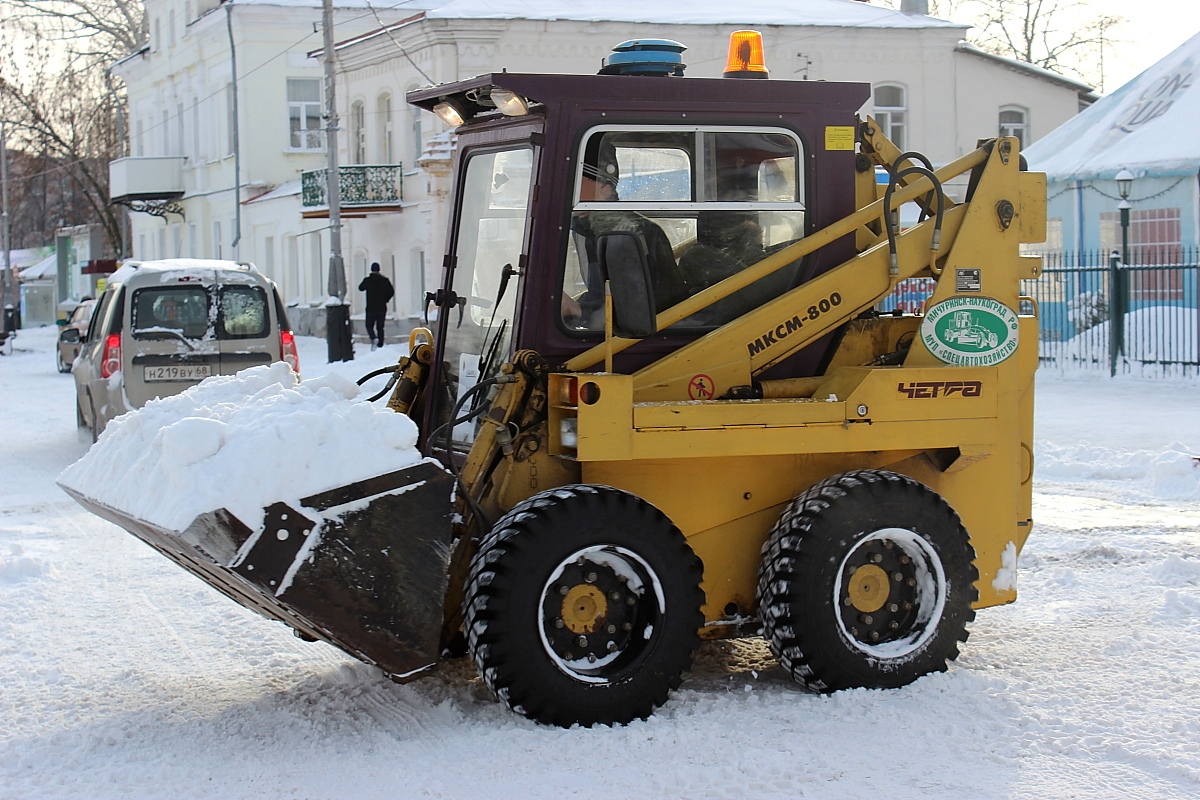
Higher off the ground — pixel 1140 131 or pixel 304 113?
pixel 304 113

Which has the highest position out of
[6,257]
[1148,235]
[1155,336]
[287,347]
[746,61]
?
[6,257]

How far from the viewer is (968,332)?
5.71m

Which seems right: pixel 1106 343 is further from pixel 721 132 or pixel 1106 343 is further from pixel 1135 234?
pixel 721 132

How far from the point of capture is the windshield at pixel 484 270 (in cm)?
→ 568

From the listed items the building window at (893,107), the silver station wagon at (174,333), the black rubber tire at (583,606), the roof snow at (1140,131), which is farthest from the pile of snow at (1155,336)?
the building window at (893,107)

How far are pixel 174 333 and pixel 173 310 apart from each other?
29cm

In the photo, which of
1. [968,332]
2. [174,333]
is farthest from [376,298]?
[968,332]

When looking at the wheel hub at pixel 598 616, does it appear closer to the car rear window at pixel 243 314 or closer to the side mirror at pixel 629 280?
the side mirror at pixel 629 280

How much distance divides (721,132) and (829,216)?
1.86 feet

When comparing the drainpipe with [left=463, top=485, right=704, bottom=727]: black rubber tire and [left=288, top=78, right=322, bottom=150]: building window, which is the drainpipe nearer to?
[left=288, top=78, right=322, bottom=150]: building window

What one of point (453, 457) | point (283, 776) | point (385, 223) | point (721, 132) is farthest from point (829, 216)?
point (385, 223)

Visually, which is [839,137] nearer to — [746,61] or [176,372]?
[746,61]

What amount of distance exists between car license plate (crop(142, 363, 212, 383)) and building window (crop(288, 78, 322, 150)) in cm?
2999

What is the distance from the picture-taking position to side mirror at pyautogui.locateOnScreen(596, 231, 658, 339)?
195 inches
